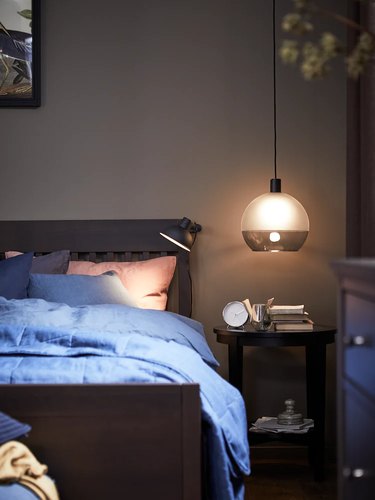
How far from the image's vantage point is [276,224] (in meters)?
3.85

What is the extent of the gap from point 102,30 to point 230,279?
1419 mm

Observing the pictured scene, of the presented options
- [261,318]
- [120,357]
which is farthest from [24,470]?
[261,318]

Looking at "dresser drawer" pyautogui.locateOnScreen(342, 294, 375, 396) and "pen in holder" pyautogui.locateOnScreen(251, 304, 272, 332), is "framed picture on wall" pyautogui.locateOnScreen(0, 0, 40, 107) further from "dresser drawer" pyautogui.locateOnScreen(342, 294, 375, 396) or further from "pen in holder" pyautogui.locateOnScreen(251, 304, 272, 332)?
"dresser drawer" pyautogui.locateOnScreen(342, 294, 375, 396)

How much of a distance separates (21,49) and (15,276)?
123 cm

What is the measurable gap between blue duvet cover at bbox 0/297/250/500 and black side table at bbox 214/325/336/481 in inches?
18.8

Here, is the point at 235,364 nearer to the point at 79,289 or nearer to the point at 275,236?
the point at 275,236

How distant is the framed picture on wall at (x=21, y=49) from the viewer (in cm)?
420

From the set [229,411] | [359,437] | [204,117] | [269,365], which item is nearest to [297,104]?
[204,117]

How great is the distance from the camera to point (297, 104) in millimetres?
4207

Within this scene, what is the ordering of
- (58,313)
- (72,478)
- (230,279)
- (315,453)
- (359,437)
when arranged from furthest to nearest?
(230,279), (315,453), (58,313), (72,478), (359,437)

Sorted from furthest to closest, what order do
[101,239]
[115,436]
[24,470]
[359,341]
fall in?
1. [101,239]
2. [115,436]
3. [24,470]
4. [359,341]

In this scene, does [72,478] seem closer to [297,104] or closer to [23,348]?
[23,348]

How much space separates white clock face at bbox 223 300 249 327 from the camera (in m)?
3.79

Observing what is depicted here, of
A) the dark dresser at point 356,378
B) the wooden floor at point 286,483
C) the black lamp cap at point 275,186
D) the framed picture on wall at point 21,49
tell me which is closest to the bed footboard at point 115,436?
the dark dresser at point 356,378
